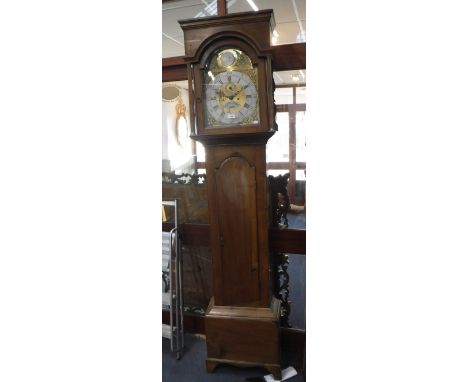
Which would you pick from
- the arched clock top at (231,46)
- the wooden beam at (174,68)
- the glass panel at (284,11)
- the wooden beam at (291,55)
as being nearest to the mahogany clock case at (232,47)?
the arched clock top at (231,46)

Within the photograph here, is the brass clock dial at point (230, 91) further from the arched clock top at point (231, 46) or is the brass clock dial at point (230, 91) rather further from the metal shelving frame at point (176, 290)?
the metal shelving frame at point (176, 290)

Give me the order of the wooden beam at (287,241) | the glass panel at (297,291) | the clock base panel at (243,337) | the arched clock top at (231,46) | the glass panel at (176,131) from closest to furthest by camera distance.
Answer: the arched clock top at (231,46)
the clock base panel at (243,337)
the wooden beam at (287,241)
the glass panel at (297,291)
the glass panel at (176,131)

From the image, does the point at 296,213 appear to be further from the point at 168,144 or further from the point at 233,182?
the point at 168,144

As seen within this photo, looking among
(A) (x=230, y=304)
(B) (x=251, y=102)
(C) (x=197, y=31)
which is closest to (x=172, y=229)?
(A) (x=230, y=304)

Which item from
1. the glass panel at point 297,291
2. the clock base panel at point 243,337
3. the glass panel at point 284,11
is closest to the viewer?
the clock base panel at point 243,337

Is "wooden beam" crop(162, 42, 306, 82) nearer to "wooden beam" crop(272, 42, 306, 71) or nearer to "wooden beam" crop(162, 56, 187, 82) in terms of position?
"wooden beam" crop(272, 42, 306, 71)

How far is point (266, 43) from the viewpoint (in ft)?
4.17

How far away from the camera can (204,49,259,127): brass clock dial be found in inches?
51.8

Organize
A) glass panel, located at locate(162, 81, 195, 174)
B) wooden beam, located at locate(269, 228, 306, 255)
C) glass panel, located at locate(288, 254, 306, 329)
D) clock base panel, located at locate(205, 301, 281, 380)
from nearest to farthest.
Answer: clock base panel, located at locate(205, 301, 281, 380)
wooden beam, located at locate(269, 228, 306, 255)
glass panel, located at locate(288, 254, 306, 329)
glass panel, located at locate(162, 81, 195, 174)

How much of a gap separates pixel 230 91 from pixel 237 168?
31 cm

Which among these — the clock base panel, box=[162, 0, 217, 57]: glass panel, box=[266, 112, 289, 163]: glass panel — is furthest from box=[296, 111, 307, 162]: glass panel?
the clock base panel

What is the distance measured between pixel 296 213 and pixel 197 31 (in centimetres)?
92

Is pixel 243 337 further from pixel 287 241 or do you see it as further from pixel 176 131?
pixel 176 131

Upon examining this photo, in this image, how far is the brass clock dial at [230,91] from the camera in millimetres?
1314
